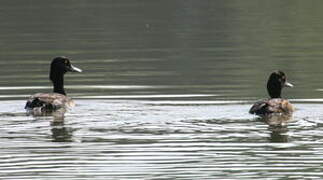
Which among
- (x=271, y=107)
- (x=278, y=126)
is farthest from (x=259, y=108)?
(x=278, y=126)

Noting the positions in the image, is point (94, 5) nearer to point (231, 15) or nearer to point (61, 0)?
point (61, 0)

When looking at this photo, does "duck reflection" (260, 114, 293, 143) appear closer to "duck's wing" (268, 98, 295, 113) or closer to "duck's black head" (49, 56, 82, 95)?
"duck's wing" (268, 98, 295, 113)

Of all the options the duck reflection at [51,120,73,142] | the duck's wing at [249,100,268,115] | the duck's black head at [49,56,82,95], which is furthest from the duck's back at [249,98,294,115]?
the duck's black head at [49,56,82,95]

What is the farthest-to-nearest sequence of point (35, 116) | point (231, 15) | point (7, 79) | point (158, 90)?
point (231, 15) → point (7, 79) → point (158, 90) → point (35, 116)

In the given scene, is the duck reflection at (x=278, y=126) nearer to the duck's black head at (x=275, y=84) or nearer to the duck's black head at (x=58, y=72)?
the duck's black head at (x=275, y=84)

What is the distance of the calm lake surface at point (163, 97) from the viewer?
16.7 m

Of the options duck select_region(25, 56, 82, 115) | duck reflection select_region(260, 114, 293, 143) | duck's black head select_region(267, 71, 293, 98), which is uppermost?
duck's black head select_region(267, 71, 293, 98)

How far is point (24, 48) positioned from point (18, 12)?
18.2 metres

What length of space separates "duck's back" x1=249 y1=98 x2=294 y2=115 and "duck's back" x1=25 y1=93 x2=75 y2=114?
3259 millimetres

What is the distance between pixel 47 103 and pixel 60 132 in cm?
303

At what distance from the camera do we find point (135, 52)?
35438mm

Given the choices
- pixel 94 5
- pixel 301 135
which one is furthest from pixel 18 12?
pixel 301 135

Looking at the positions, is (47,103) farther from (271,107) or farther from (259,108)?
(271,107)

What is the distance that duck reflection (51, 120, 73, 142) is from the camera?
19312 millimetres
